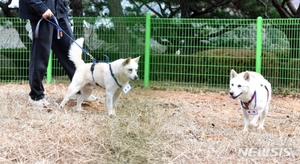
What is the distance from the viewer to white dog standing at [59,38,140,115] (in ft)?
13.0

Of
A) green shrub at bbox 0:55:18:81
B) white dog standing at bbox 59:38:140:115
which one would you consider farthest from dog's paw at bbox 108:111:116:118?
green shrub at bbox 0:55:18:81

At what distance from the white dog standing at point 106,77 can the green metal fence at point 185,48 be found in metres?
2.88

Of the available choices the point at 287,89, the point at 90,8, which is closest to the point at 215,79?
the point at 287,89

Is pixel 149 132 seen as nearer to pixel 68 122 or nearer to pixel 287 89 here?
pixel 68 122

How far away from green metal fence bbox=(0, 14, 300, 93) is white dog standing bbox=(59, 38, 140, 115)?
9.45 feet

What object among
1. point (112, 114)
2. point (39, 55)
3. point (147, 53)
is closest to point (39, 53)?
point (39, 55)

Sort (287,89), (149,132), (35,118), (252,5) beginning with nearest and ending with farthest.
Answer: (149,132) < (35,118) < (287,89) < (252,5)

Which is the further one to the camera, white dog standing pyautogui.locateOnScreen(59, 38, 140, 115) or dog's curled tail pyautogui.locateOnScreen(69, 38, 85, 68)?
dog's curled tail pyautogui.locateOnScreen(69, 38, 85, 68)

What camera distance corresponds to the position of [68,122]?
319cm

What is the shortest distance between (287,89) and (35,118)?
4.77 m

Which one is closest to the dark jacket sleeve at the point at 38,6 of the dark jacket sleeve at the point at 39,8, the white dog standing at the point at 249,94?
the dark jacket sleeve at the point at 39,8

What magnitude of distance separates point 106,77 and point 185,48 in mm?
3224

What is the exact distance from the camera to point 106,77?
401 cm

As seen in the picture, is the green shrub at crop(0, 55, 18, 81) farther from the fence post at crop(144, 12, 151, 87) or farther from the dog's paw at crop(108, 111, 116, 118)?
the dog's paw at crop(108, 111, 116, 118)
